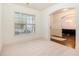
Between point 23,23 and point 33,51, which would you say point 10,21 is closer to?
point 23,23

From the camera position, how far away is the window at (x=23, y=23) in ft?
8.27

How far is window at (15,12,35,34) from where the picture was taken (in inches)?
99.3

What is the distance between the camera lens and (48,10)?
338cm

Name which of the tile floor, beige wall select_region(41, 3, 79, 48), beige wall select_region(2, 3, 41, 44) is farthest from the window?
beige wall select_region(41, 3, 79, 48)

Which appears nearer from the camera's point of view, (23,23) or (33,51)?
(33,51)

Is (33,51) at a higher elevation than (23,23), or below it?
below

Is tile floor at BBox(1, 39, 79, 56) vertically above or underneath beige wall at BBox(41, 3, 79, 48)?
underneath

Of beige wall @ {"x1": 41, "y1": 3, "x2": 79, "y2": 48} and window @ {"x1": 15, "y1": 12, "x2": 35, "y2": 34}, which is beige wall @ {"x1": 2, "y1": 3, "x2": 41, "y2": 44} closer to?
window @ {"x1": 15, "y1": 12, "x2": 35, "y2": 34}

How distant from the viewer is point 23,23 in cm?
254

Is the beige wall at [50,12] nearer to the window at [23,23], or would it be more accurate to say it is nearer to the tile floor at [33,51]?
the tile floor at [33,51]

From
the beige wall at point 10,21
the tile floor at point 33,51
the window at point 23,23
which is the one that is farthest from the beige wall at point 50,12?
the beige wall at point 10,21

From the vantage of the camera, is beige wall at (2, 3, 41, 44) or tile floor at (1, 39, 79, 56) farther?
beige wall at (2, 3, 41, 44)

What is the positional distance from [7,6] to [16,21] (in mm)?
591

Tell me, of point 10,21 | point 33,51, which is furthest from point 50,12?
point 33,51
